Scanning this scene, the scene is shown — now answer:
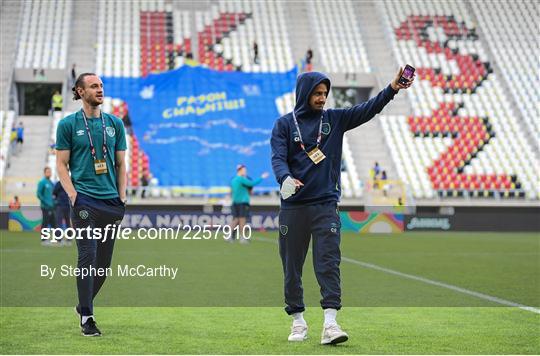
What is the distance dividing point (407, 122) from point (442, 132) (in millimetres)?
1615

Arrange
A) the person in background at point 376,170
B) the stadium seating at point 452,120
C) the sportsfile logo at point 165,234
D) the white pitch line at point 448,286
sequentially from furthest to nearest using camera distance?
the stadium seating at point 452,120
the person in background at point 376,170
the sportsfile logo at point 165,234
the white pitch line at point 448,286

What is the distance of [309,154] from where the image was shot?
22.8 feet

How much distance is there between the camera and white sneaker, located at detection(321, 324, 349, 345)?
6.57m

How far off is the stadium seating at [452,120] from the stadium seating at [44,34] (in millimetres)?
15530

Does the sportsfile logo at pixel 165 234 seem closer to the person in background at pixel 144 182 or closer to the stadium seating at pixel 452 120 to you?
the person in background at pixel 144 182

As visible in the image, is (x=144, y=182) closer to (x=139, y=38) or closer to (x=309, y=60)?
(x=309, y=60)

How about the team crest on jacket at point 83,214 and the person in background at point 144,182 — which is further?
the person in background at point 144,182

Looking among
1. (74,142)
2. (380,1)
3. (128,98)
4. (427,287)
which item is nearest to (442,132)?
(380,1)

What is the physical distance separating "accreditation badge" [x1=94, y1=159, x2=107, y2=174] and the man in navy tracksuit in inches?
54.4

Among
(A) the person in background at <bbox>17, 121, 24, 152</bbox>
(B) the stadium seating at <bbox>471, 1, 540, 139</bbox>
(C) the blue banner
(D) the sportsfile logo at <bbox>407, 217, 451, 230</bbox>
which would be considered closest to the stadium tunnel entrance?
(A) the person in background at <bbox>17, 121, 24, 152</bbox>

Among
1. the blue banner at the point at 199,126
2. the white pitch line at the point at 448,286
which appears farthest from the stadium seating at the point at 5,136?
the white pitch line at the point at 448,286

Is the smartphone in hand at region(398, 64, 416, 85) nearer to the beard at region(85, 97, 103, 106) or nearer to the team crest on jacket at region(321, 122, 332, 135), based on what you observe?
the team crest on jacket at region(321, 122, 332, 135)

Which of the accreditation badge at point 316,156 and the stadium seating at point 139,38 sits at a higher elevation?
the stadium seating at point 139,38

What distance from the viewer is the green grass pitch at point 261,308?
22.1ft
